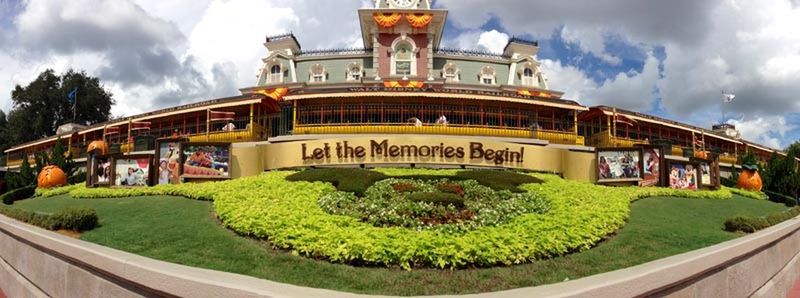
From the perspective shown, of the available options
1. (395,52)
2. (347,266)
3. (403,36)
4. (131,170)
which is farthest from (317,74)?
(347,266)

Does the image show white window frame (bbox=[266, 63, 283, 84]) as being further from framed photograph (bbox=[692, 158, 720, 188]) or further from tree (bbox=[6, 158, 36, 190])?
framed photograph (bbox=[692, 158, 720, 188])

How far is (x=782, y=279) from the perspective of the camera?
10.0 meters

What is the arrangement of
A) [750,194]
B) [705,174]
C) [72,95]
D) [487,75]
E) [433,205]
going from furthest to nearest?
[72,95] → [487,75] → [750,194] → [705,174] → [433,205]

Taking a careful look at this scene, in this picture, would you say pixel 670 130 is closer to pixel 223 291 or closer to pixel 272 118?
pixel 272 118

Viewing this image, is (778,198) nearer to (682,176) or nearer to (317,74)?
(682,176)

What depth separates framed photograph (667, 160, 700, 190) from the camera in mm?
20100

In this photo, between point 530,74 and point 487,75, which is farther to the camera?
point 530,74

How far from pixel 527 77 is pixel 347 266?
44.2m

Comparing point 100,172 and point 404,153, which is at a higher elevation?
point 404,153

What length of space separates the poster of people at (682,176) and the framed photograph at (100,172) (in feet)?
75.9

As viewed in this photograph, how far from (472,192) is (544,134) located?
13.3 metres

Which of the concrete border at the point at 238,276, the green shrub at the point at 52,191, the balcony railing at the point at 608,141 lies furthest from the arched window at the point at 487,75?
the concrete border at the point at 238,276

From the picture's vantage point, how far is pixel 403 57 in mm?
45750

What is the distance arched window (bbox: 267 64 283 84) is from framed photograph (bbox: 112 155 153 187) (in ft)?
94.5
